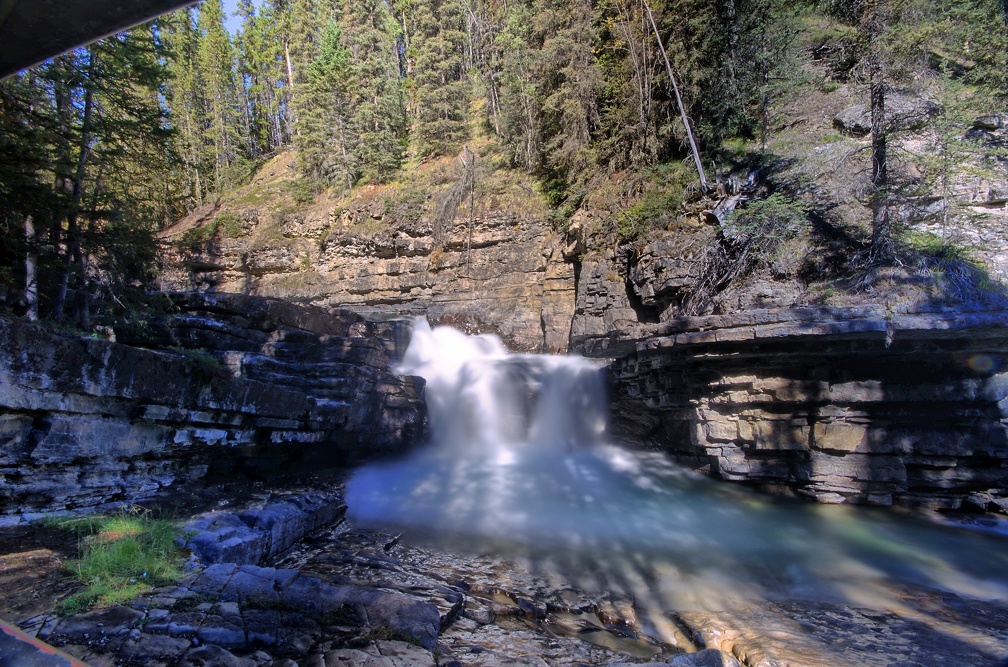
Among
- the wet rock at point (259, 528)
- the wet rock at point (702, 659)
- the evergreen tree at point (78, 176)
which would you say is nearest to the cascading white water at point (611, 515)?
the wet rock at point (259, 528)

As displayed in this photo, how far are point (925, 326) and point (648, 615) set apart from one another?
5.96 metres

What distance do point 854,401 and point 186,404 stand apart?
10.1 metres

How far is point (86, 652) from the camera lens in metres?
2.66

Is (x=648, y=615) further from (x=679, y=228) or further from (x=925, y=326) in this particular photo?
(x=679, y=228)

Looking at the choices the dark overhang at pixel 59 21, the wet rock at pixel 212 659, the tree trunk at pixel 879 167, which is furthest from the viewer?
the tree trunk at pixel 879 167

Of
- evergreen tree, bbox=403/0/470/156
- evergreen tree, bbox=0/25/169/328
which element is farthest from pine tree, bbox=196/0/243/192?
evergreen tree, bbox=0/25/169/328

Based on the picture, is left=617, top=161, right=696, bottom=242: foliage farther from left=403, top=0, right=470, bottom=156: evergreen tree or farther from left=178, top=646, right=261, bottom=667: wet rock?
left=403, top=0, right=470, bottom=156: evergreen tree

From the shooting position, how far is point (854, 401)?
8.06 metres

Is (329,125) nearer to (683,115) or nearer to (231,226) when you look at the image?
(231,226)

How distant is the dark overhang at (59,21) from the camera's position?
215 centimetres

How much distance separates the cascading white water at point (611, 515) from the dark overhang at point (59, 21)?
645 centimetres

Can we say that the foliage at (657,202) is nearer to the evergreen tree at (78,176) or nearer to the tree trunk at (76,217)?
the evergreen tree at (78,176)

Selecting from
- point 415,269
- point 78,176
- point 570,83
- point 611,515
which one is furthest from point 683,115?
point 78,176

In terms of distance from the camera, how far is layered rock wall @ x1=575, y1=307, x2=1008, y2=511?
762 cm
